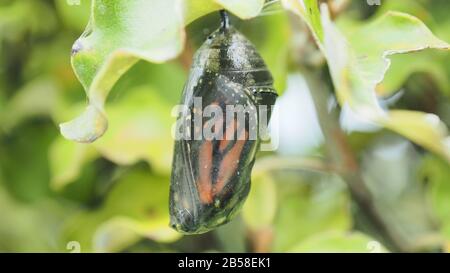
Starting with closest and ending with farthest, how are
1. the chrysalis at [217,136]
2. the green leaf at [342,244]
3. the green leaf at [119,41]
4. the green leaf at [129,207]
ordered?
the green leaf at [119,41] → the chrysalis at [217,136] → the green leaf at [342,244] → the green leaf at [129,207]

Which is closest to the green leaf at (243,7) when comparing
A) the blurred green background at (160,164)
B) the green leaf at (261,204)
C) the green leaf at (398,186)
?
the blurred green background at (160,164)

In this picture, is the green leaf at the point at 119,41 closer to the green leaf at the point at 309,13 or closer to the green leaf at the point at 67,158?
the green leaf at the point at 309,13

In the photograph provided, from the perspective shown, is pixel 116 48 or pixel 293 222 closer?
pixel 116 48

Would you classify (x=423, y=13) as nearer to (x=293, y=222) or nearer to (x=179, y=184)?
(x=293, y=222)

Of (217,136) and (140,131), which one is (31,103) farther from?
(217,136)

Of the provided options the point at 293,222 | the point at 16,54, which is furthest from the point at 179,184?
the point at 16,54

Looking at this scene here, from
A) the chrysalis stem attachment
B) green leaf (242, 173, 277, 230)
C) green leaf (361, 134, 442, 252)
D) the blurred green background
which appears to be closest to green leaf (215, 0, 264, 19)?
the chrysalis stem attachment
